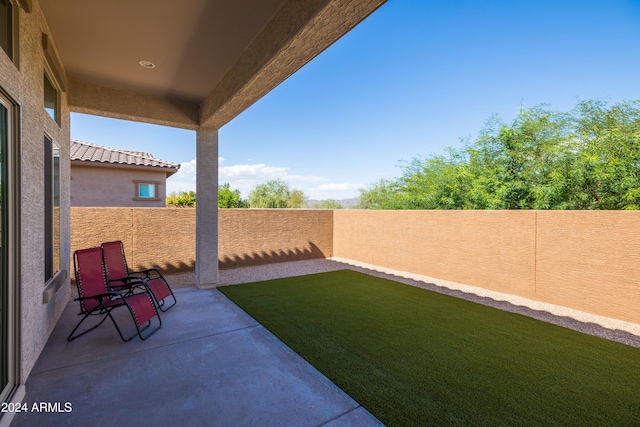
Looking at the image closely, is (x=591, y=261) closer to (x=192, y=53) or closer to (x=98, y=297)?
(x=192, y=53)

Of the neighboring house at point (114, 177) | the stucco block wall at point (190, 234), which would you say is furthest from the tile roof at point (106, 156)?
the stucco block wall at point (190, 234)

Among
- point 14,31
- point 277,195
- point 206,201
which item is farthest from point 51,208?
point 277,195

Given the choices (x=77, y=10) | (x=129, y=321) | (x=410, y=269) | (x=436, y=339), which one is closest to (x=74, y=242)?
(x=129, y=321)

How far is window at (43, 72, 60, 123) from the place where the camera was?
379cm

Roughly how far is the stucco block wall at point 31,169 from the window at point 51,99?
245 millimetres

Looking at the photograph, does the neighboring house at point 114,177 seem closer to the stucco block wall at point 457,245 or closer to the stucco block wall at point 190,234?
the stucco block wall at point 190,234

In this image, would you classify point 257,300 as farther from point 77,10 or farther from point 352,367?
point 77,10

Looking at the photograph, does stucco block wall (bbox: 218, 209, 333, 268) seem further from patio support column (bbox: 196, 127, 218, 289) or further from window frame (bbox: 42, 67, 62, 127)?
window frame (bbox: 42, 67, 62, 127)

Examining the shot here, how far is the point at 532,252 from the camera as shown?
5977mm

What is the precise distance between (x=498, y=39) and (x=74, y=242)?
1377 centimetres

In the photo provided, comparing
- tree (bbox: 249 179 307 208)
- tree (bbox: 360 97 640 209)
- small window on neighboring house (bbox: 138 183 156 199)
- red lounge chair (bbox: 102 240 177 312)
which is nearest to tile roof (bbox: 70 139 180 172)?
small window on neighboring house (bbox: 138 183 156 199)

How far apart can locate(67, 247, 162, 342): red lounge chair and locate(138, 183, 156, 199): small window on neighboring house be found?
857 centimetres

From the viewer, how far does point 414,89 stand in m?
14.9

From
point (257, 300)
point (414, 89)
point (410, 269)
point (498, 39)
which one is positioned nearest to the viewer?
point (257, 300)
